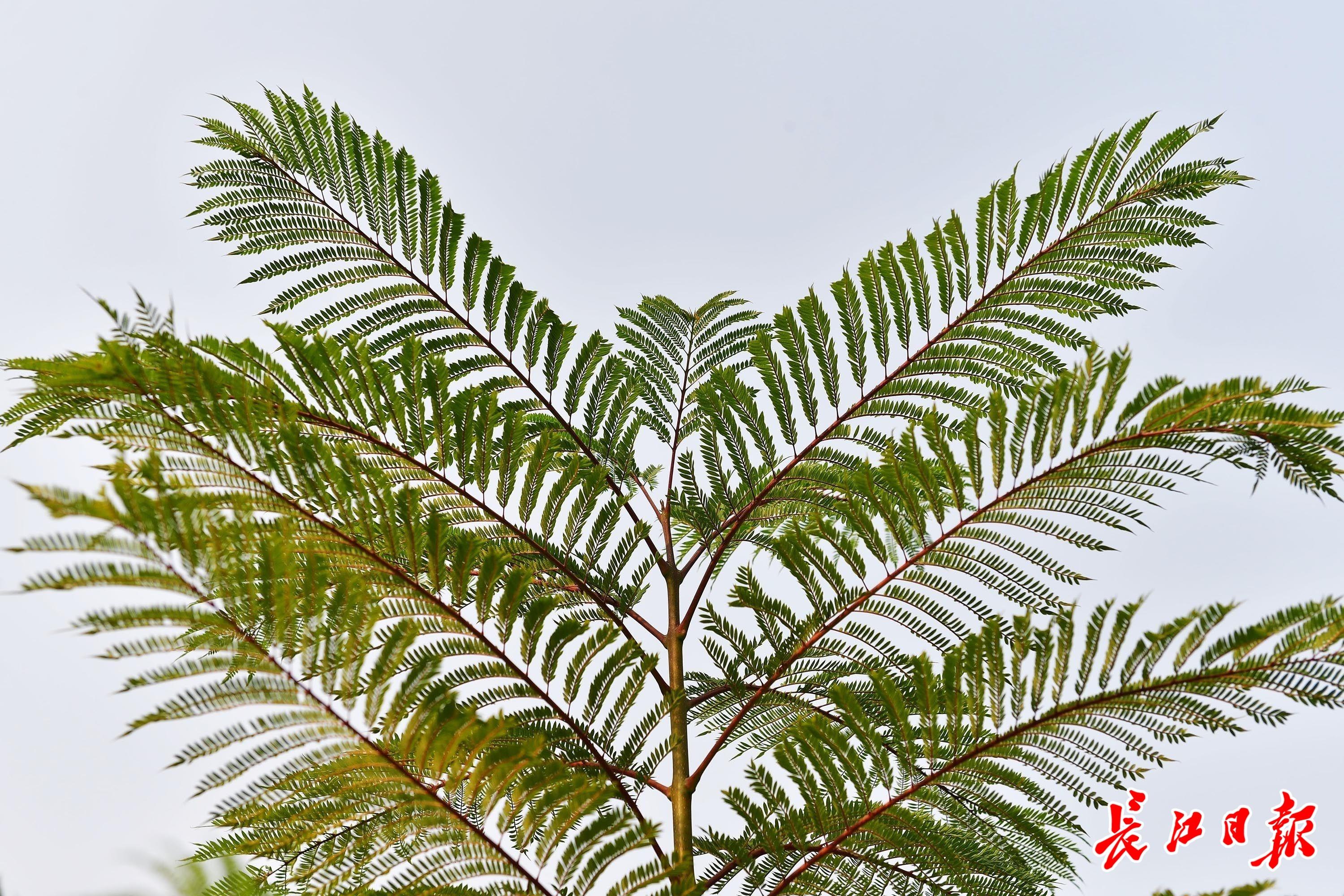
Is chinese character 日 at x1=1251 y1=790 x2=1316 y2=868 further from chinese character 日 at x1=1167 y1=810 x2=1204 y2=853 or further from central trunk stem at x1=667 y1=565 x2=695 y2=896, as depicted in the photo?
central trunk stem at x1=667 y1=565 x2=695 y2=896

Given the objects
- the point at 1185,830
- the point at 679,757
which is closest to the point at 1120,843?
the point at 1185,830

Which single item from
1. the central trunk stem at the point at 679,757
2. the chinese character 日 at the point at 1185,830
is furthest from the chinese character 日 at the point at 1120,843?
the central trunk stem at the point at 679,757

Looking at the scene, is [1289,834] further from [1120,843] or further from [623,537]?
[623,537]

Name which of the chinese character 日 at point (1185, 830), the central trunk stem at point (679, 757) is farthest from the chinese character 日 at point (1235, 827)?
the central trunk stem at point (679, 757)

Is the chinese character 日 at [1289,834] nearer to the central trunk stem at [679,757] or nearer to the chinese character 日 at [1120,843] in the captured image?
the chinese character 日 at [1120,843]

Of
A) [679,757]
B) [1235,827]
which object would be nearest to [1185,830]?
[1235,827]

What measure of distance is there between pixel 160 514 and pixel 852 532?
1.56 metres

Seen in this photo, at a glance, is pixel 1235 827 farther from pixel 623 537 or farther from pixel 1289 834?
pixel 623 537

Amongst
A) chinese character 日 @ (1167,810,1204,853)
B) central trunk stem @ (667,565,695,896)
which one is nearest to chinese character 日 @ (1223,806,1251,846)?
chinese character 日 @ (1167,810,1204,853)

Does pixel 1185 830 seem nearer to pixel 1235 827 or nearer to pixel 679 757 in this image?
pixel 1235 827

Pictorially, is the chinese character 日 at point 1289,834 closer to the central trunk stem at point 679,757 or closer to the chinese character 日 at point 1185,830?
the chinese character 日 at point 1185,830

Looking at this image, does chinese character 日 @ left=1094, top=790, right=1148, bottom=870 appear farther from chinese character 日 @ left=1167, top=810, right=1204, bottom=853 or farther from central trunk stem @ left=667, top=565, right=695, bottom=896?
central trunk stem @ left=667, top=565, right=695, bottom=896

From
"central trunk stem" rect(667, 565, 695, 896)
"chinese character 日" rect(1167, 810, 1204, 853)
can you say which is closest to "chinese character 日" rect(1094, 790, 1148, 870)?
"chinese character 日" rect(1167, 810, 1204, 853)

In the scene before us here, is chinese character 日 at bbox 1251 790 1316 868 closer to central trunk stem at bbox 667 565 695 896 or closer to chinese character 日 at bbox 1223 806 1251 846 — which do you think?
chinese character 日 at bbox 1223 806 1251 846
